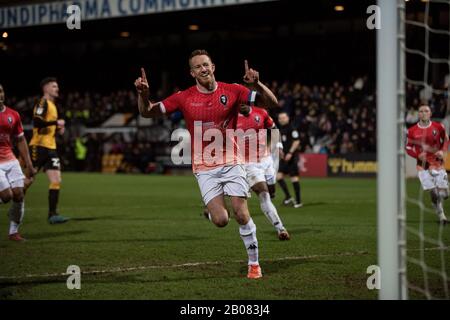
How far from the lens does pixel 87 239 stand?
1012 cm

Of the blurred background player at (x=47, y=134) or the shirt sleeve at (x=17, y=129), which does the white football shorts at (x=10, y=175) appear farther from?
the blurred background player at (x=47, y=134)

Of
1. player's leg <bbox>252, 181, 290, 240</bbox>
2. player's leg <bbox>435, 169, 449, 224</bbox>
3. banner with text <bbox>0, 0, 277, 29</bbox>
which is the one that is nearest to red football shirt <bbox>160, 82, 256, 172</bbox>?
player's leg <bbox>252, 181, 290, 240</bbox>

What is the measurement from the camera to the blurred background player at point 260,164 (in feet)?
31.8

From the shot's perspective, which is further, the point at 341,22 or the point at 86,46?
the point at 86,46

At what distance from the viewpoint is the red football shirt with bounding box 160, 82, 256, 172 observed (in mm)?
7148

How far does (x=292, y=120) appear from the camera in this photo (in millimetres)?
26703

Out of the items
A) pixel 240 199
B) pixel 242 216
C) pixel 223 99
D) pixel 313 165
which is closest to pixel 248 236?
pixel 242 216

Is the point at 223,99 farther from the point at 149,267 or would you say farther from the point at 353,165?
the point at 353,165

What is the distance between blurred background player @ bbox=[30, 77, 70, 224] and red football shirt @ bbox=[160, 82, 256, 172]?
5.23 metres

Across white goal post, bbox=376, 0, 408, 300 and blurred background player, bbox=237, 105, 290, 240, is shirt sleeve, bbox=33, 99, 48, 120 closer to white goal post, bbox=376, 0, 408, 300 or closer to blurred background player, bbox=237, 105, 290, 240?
blurred background player, bbox=237, 105, 290, 240

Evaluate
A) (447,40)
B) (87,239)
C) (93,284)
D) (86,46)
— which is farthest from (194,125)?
(86,46)

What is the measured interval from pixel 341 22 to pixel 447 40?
608 centimetres

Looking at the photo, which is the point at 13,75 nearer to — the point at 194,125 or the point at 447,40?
the point at 447,40
